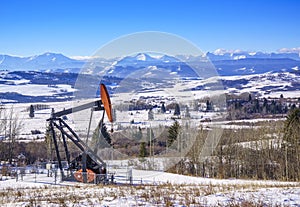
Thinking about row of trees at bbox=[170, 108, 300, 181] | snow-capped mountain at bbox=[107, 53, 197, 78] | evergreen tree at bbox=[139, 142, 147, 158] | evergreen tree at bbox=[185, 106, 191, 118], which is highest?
snow-capped mountain at bbox=[107, 53, 197, 78]

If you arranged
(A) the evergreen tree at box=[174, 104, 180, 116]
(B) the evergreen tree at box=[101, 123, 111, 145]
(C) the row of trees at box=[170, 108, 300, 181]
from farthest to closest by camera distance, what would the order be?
(C) the row of trees at box=[170, 108, 300, 181], (A) the evergreen tree at box=[174, 104, 180, 116], (B) the evergreen tree at box=[101, 123, 111, 145]

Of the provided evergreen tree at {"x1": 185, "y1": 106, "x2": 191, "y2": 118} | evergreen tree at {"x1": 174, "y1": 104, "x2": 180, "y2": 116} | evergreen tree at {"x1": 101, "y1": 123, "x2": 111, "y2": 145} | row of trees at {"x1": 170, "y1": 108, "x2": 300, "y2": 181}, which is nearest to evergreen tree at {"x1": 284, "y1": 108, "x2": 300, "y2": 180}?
row of trees at {"x1": 170, "y1": 108, "x2": 300, "y2": 181}

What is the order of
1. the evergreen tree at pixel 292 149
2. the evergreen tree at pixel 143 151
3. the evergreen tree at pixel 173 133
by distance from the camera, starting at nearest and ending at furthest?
the evergreen tree at pixel 173 133 → the evergreen tree at pixel 143 151 → the evergreen tree at pixel 292 149

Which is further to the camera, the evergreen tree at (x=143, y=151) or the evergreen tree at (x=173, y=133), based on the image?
the evergreen tree at (x=143, y=151)

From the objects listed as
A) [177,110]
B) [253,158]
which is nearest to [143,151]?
[177,110]

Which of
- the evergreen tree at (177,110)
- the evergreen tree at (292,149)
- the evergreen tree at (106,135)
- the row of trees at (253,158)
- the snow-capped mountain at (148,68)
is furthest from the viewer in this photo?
the row of trees at (253,158)

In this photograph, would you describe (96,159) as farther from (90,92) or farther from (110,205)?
(110,205)

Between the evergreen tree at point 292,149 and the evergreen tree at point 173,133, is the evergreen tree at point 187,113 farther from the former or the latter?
the evergreen tree at point 292,149

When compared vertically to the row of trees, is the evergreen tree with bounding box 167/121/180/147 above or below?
above

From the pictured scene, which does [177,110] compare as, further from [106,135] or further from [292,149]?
[292,149]

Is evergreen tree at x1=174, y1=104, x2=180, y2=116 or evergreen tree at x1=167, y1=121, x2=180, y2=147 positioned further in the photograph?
evergreen tree at x1=167, y1=121, x2=180, y2=147

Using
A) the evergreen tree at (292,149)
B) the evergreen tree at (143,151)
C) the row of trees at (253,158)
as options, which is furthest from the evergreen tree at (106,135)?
the evergreen tree at (292,149)

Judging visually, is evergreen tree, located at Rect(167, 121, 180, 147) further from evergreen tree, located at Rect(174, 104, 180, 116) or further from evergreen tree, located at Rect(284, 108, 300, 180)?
evergreen tree, located at Rect(284, 108, 300, 180)

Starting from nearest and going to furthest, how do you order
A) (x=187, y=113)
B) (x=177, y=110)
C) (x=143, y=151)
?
1. (x=177, y=110)
2. (x=187, y=113)
3. (x=143, y=151)
